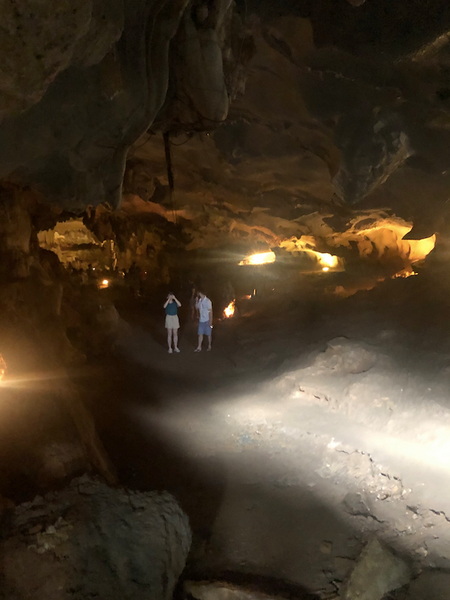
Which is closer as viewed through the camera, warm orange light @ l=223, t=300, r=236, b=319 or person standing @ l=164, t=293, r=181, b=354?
person standing @ l=164, t=293, r=181, b=354

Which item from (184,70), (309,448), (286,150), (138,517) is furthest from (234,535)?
(286,150)

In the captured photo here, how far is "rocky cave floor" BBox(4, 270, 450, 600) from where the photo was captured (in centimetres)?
409

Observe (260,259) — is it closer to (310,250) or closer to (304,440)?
(310,250)

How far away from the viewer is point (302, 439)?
6.44 meters

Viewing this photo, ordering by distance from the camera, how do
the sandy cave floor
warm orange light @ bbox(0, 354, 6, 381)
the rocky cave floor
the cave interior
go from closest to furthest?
the cave interior, the rocky cave floor, the sandy cave floor, warm orange light @ bbox(0, 354, 6, 381)

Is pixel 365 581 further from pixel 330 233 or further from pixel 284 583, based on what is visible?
pixel 330 233

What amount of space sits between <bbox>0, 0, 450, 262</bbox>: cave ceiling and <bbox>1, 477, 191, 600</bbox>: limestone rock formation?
3.42 metres

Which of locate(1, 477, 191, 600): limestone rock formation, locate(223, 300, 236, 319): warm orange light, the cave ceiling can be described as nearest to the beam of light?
locate(223, 300, 236, 319): warm orange light

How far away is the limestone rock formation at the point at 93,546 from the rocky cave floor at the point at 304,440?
617 millimetres

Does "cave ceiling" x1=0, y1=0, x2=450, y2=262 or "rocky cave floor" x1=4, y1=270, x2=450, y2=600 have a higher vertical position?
"cave ceiling" x1=0, y1=0, x2=450, y2=262

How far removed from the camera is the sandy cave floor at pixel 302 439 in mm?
4234

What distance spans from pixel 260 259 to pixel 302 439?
1688 cm

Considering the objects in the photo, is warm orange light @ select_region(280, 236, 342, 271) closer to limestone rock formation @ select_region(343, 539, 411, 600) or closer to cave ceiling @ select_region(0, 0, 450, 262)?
cave ceiling @ select_region(0, 0, 450, 262)

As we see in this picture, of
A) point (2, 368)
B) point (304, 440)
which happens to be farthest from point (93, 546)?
point (304, 440)
